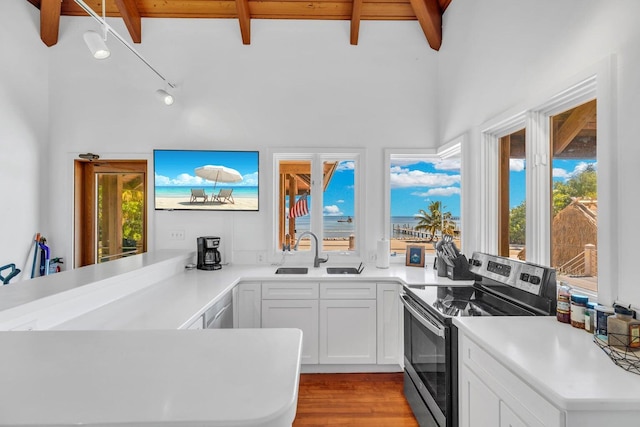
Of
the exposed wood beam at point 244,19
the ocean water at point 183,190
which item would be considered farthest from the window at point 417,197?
the exposed wood beam at point 244,19

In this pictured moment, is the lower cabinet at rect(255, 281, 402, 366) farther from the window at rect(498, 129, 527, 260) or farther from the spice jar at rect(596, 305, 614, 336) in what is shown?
the spice jar at rect(596, 305, 614, 336)

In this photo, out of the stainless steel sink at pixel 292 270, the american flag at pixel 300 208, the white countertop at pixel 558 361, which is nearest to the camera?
the white countertop at pixel 558 361

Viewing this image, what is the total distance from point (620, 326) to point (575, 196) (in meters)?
0.78

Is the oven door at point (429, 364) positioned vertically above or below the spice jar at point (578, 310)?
below

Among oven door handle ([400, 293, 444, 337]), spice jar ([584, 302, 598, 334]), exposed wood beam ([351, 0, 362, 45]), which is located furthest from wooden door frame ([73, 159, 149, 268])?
spice jar ([584, 302, 598, 334])

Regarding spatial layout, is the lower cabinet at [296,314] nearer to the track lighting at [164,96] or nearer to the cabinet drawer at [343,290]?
the cabinet drawer at [343,290]

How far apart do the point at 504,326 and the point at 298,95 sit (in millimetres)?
2751

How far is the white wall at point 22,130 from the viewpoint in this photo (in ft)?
9.23

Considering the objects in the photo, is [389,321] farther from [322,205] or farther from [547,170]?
[547,170]

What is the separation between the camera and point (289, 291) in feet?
8.91

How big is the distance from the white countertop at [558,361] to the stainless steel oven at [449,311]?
152mm

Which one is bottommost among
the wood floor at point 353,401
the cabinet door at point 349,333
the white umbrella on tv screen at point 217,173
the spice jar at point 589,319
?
the wood floor at point 353,401

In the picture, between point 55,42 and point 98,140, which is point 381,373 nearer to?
point 98,140

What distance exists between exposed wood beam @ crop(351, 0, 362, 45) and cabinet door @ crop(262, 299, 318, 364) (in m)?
2.63
